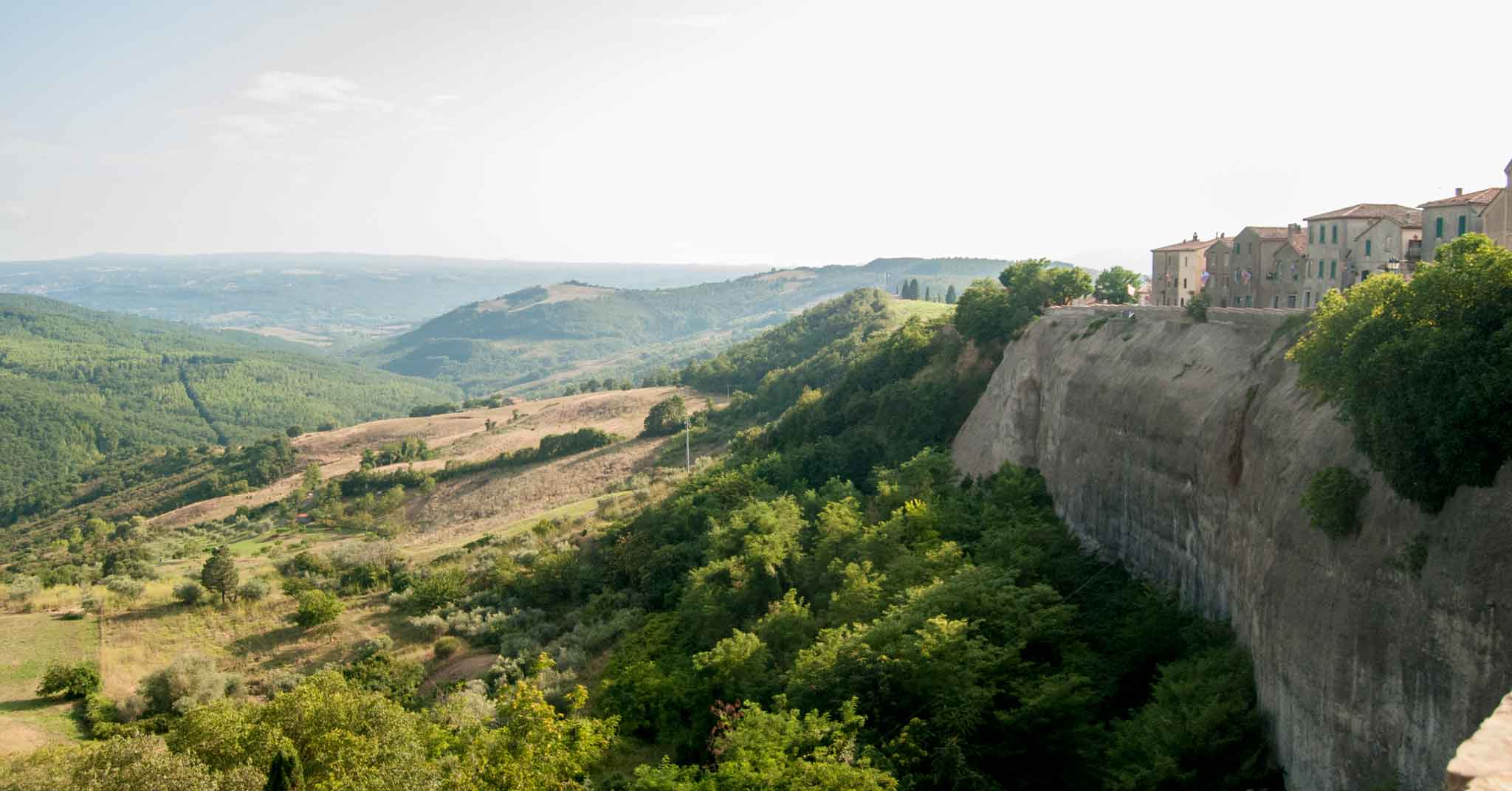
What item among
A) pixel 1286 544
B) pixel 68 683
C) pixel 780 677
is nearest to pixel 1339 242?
pixel 1286 544

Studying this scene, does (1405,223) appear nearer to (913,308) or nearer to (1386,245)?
(1386,245)

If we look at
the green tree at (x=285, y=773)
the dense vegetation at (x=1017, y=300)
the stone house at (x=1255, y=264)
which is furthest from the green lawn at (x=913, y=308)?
the green tree at (x=285, y=773)

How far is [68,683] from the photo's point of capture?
35.3 metres

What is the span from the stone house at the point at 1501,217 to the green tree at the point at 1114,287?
2357 centimetres

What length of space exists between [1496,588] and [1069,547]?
1602 cm

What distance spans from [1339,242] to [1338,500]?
92.8 feet

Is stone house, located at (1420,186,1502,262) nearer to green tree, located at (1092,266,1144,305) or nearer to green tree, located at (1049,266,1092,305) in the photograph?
green tree, located at (1049,266,1092,305)

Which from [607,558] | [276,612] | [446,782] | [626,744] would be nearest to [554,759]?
[446,782]

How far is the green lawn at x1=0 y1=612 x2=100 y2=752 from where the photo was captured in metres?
31.8

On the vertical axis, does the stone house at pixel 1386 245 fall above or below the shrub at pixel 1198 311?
above

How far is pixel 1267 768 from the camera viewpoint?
57.3 ft

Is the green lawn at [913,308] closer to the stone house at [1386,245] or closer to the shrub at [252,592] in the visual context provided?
the stone house at [1386,245]

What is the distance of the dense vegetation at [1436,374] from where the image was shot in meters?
13.8

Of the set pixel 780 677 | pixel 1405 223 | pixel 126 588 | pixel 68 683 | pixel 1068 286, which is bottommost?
pixel 126 588
